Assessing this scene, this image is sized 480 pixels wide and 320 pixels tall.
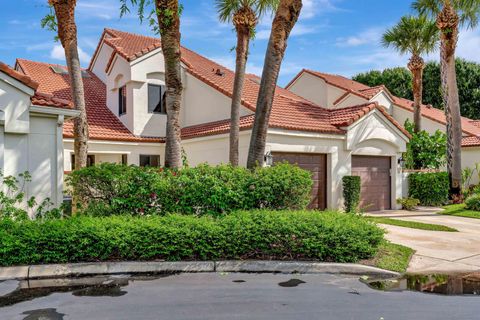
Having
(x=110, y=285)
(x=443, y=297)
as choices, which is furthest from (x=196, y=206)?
(x=443, y=297)

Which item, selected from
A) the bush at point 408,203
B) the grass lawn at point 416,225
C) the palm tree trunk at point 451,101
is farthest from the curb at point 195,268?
the palm tree trunk at point 451,101

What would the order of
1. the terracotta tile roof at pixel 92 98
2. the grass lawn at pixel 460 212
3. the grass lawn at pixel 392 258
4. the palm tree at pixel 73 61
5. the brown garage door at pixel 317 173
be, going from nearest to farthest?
the grass lawn at pixel 392 258 → the palm tree at pixel 73 61 → the brown garage door at pixel 317 173 → the grass lawn at pixel 460 212 → the terracotta tile roof at pixel 92 98

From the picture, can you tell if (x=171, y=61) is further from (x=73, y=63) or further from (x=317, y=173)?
(x=317, y=173)

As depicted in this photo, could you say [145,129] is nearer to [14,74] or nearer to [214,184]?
[14,74]

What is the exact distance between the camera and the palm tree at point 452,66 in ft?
64.1

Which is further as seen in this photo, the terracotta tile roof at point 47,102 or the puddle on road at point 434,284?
the terracotta tile roof at point 47,102

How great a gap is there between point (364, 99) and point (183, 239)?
68.6 ft

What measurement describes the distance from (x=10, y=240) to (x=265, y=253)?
15.1 ft

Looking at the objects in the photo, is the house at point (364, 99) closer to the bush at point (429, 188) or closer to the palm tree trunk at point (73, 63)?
the bush at point (429, 188)

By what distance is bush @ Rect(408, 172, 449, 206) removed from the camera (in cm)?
1941

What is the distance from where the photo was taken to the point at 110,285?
254 inches

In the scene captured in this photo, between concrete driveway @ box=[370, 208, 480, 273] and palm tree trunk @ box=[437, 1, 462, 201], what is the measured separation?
5305mm

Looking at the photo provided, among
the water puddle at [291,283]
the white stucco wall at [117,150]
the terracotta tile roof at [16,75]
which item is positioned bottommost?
the water puddle at [291,283]

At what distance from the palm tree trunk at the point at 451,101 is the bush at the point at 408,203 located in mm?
3109
